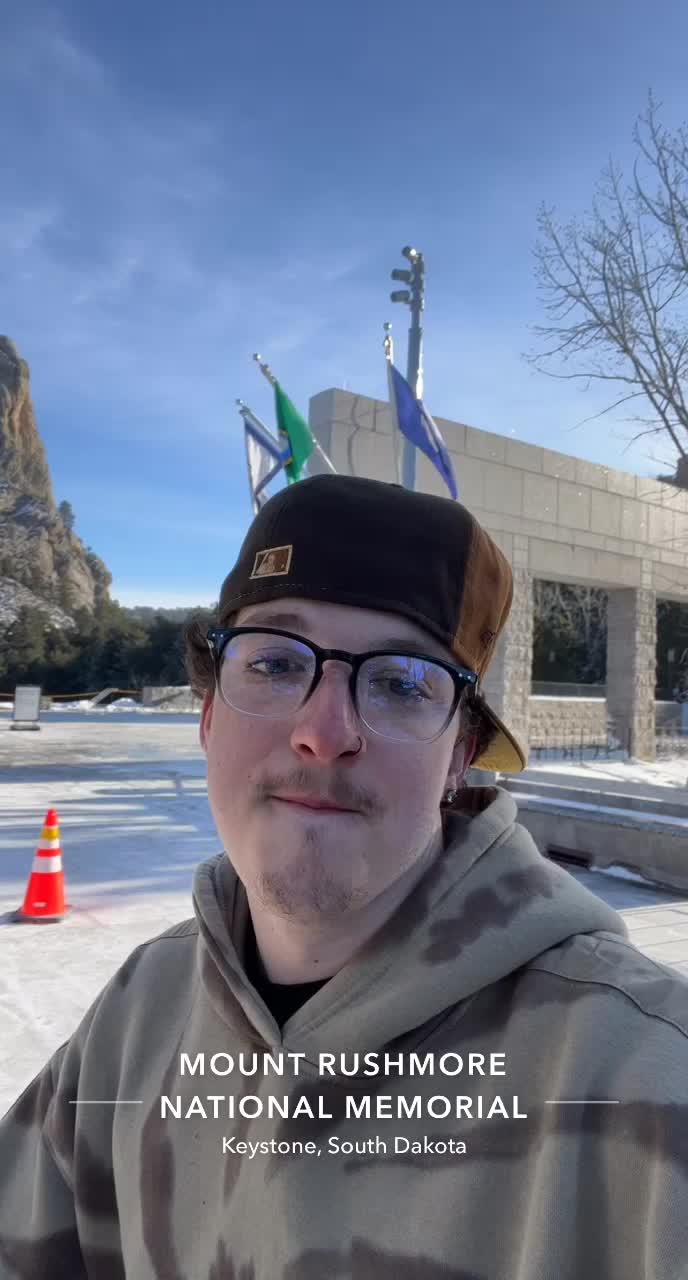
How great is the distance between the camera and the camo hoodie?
33.5 inches

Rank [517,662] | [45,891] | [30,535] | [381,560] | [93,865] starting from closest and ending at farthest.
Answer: [381,560] < [45,891] < [93,865] < [517,662] < [30,535]

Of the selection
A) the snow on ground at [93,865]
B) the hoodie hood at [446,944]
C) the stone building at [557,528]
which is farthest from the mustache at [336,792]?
the stone building at [557,528]

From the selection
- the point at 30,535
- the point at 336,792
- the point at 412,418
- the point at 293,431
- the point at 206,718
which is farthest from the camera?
the point at 30,535

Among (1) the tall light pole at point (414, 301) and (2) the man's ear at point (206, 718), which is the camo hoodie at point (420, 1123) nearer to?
(2) the man's ear at point (206, 718)

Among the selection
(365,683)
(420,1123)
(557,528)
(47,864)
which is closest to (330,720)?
(365,683)

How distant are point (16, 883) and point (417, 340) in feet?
21.4

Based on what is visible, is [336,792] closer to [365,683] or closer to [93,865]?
[365,683]

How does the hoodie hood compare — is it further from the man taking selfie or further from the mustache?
the mustache

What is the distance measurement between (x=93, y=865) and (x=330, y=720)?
234 inches

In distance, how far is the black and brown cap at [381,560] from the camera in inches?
48.2

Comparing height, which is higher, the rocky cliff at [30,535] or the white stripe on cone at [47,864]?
the rocky cliff at [30,535]

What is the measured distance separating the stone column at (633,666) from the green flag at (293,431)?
872 cm

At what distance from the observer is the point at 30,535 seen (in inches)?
1823

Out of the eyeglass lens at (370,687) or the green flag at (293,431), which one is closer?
the eyeglass lens at (370,687)
